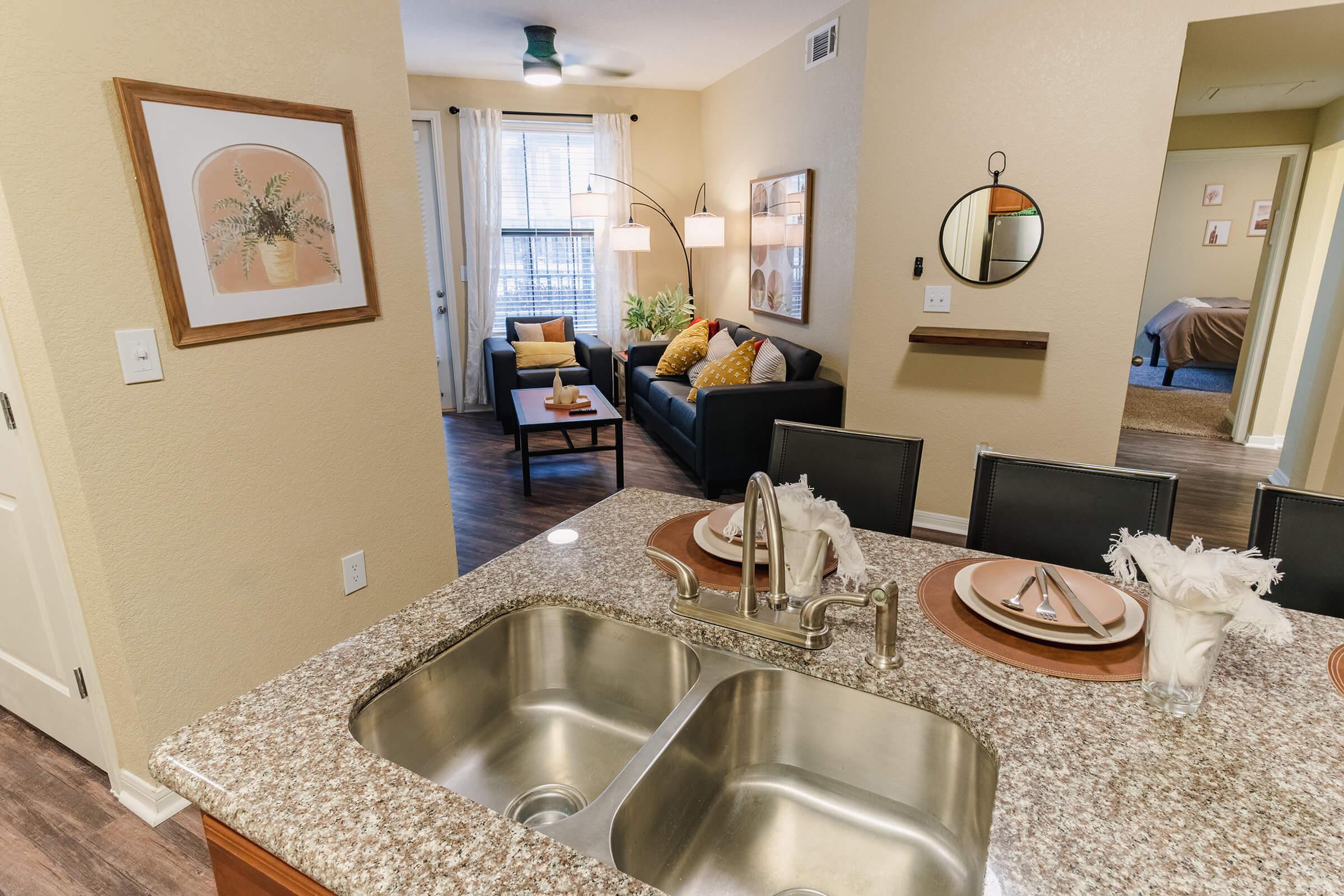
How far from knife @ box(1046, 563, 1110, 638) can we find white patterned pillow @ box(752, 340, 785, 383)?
2.97 meters

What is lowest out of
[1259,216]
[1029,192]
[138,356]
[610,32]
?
[138,356]

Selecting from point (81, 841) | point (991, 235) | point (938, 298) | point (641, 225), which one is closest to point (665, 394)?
point (938, 298)

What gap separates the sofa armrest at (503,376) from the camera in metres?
5.42

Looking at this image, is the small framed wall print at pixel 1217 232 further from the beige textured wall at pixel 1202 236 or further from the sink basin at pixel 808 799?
the sink basin at pixel 808 799

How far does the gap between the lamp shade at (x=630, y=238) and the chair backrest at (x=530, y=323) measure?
79 centimetres

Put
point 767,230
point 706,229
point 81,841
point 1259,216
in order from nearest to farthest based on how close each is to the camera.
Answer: point 81,841 → point 767,230 → point 706,229 → point 1259,216

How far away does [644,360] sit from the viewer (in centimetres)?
578

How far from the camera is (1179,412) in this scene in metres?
6.06

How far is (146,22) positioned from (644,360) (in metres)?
4.29

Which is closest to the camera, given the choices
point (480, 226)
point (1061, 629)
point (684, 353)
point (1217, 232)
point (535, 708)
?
point (1061, 629)

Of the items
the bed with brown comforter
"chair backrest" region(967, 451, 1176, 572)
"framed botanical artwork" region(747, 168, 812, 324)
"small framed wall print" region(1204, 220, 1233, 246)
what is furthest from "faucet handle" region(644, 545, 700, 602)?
"small framed wall print" region(1204, 220, 1233, 246)

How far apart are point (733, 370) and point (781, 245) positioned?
1040mm

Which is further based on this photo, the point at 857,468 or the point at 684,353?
the point at 684,353

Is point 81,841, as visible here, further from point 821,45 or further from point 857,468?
point 821,45
